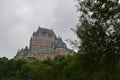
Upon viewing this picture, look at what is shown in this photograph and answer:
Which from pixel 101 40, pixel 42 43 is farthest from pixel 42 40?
pixel 101 40

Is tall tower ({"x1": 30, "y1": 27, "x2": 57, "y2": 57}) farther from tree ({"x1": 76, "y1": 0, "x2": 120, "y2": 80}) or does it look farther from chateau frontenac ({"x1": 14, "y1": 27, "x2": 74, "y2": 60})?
tree ({"x1": 76, "y1": 0, "x2": 120, "y2": 80})

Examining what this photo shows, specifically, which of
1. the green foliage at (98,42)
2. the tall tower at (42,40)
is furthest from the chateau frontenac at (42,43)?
the green foliage at (98,42)

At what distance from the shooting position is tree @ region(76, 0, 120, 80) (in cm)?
2778

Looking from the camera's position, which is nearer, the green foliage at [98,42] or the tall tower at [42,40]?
the green foliage at [98,42]

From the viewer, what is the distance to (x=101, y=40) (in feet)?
91.7

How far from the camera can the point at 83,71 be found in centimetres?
2933

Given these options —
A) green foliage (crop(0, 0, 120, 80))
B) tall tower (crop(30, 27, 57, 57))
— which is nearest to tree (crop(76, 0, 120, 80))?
green foliage (crop(0, 0, 120, 80))

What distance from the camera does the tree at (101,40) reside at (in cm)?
2778

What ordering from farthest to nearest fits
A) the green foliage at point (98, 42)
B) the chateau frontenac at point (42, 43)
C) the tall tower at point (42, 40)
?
the tall tower at point (42, 40), the chateau frontenac at point (42, 43), the green foliage at point (98, 42)

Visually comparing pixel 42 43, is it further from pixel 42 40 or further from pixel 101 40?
pixel 101 40

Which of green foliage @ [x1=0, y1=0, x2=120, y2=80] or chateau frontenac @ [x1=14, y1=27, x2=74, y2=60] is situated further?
chateau frontenac @ [x1=14, y1=27, x2=74, y2=60]

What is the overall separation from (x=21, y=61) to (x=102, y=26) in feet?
311

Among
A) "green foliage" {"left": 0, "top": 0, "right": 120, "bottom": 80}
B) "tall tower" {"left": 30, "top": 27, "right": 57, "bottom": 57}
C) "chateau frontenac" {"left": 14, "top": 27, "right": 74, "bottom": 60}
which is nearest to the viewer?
"green foliage" {"left": 0, "top": 0, "right": 120, "bottom": 80}

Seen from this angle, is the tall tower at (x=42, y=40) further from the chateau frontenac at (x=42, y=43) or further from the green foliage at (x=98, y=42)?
the green foliage at (x=98, y=42)
